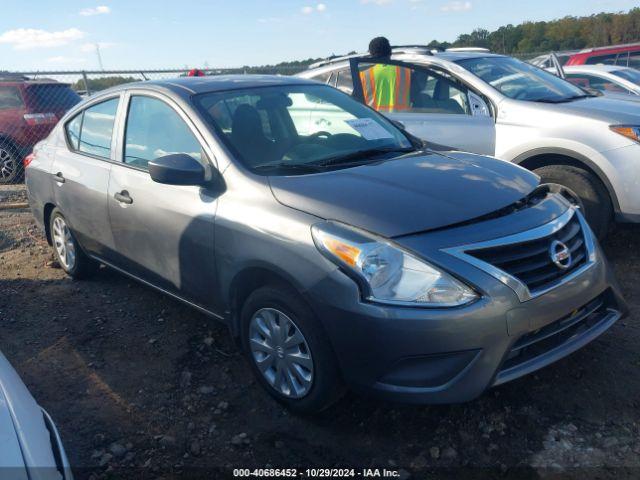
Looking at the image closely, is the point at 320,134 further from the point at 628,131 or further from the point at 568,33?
the point at 568,33

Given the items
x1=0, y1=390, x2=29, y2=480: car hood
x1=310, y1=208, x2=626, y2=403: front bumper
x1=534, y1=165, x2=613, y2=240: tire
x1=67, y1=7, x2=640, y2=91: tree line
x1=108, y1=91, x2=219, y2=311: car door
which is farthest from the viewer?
x1=67, y1=7, x2=640, y2=91: tree line

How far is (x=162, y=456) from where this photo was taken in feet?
8.87

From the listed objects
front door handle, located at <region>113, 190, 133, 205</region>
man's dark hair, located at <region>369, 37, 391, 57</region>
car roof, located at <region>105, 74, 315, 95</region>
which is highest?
man's dark hair, located at <region>369, 37, 391, 57</region>

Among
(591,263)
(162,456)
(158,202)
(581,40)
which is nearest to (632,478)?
(591,263)

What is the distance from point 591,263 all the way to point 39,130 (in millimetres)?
9005

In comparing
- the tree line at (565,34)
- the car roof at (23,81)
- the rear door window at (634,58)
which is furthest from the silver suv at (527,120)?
the tree line at (565,34)

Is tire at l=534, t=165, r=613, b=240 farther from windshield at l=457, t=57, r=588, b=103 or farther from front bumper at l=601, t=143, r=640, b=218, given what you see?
windshield at l=457, t=57, r=588, b=103

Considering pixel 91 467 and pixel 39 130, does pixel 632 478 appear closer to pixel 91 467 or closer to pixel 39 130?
pixel 91 467

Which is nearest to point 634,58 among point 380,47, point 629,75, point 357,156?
point 629,75

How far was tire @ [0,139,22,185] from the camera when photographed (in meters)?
9.32

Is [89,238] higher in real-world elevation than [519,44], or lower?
lower

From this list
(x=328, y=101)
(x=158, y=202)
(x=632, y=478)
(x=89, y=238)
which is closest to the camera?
(x=632, y=478)

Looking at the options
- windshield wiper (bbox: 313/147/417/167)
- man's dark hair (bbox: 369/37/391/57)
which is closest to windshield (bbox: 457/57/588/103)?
man's dark hair (bbox: 369/37/391/57)

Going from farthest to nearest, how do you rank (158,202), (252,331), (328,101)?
1. (328,101)
2. (158,202)
3. (252,331)
